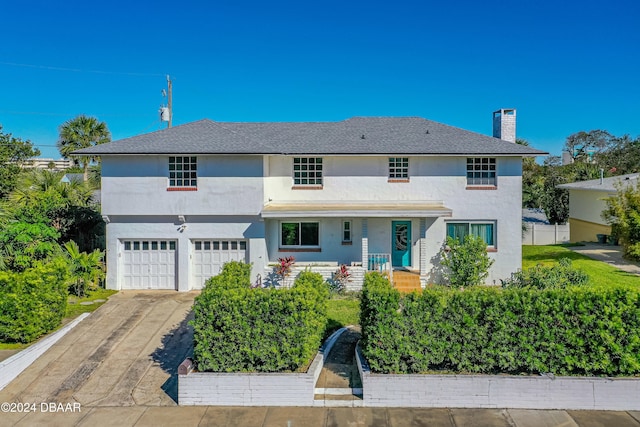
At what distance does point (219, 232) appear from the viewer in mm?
19000

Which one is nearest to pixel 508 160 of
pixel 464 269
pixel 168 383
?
pixel 464 269

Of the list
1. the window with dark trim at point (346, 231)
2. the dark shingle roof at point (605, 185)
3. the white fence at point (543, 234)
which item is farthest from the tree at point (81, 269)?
the dark shingle roof at point (605, 185)

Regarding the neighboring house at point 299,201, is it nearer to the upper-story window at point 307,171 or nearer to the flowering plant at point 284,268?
the upper-story window at point 307,171

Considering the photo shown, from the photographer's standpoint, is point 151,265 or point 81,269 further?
point 151,265

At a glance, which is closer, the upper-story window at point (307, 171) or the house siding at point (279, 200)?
the house siding at point (279, 200)

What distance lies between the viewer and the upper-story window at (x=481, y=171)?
65.5 ft

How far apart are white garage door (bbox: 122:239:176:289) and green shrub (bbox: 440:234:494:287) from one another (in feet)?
37.0

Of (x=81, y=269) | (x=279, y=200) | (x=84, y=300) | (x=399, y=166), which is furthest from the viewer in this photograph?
(x=279, y=200)

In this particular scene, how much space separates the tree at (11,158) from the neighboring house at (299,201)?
7483 millimetres

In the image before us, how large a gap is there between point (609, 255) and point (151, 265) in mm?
23335

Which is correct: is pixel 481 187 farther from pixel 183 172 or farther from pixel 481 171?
pixel 183 172

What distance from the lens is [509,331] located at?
9.76 meters

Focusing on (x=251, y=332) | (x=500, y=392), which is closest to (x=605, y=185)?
(x=500, y=392)

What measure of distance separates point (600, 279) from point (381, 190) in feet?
31.4
